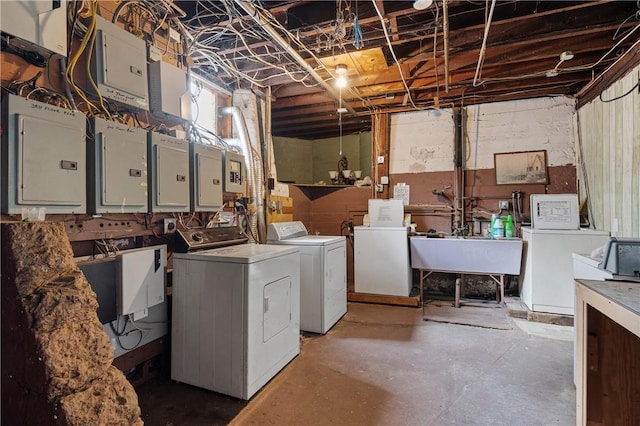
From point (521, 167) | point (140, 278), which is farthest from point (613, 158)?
point (140, 278)

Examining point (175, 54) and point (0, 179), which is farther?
point (175, 54)

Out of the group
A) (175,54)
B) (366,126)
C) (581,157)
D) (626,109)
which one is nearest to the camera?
(175,54)

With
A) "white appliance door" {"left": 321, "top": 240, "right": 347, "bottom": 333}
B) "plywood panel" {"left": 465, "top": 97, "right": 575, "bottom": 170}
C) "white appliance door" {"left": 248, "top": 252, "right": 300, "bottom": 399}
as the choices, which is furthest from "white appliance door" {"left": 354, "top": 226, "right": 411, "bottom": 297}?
"white appliance door" {"left": 248, "top": 252, "right": 300, "bottom": 399}

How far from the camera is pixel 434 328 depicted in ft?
10.3

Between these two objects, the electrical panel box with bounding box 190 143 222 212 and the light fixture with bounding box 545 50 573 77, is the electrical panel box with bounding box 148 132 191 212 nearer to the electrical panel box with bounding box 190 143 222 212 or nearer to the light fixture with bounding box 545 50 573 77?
the electrical panel box with bounding box 190 143 222 212

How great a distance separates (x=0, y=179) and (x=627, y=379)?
2.88 meters

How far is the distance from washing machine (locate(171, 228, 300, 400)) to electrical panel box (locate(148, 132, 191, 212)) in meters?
0.24

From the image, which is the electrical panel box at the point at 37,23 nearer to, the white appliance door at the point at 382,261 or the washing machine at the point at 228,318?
the washing machine at the point at 228,318

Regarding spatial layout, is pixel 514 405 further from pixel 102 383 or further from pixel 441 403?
pixel 102 383

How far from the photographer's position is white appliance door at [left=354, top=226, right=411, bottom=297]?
12.6ft

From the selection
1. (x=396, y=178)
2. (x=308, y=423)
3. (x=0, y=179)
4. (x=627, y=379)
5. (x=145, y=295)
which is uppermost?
(x=396, y=178)

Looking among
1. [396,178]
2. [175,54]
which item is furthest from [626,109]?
[175,54]

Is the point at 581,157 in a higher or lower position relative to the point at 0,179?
higher

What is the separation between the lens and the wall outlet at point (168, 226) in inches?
87.4
